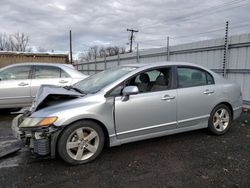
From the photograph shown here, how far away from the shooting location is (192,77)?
4.00 m

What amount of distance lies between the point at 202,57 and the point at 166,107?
5060 millimetres

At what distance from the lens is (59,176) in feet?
8.96

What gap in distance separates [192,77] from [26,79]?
172 inches

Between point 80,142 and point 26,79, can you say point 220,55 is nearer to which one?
point 80,142

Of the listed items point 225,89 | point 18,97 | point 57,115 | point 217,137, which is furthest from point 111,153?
point 18,97

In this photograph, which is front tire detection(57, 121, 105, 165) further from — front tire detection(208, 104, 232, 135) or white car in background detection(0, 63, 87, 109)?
white car in background detection(0, 63, 87, 109)

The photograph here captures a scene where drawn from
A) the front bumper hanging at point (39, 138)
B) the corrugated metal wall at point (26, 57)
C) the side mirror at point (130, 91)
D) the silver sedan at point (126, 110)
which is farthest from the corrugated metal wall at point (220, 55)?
the corrugated metal wall at point (26, 57)

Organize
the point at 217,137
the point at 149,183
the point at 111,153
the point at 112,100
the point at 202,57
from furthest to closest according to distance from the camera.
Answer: the point at 202,57 → the point at 217,137 → the point at 111,153 → the point at 112,100 → the point at 149,183

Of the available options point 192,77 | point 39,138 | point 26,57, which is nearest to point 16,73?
point 39,138

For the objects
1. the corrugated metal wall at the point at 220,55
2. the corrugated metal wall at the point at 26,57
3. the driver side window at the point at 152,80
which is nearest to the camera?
the driver side window at the point at 152,80

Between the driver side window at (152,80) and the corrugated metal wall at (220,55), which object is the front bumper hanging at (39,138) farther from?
the corrugated metal wall at (220,55)

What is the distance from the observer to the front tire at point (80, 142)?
2.88 metres

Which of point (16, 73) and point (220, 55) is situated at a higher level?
point (220, 55)

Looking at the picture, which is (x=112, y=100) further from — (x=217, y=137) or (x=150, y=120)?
(x=217, y=137)
